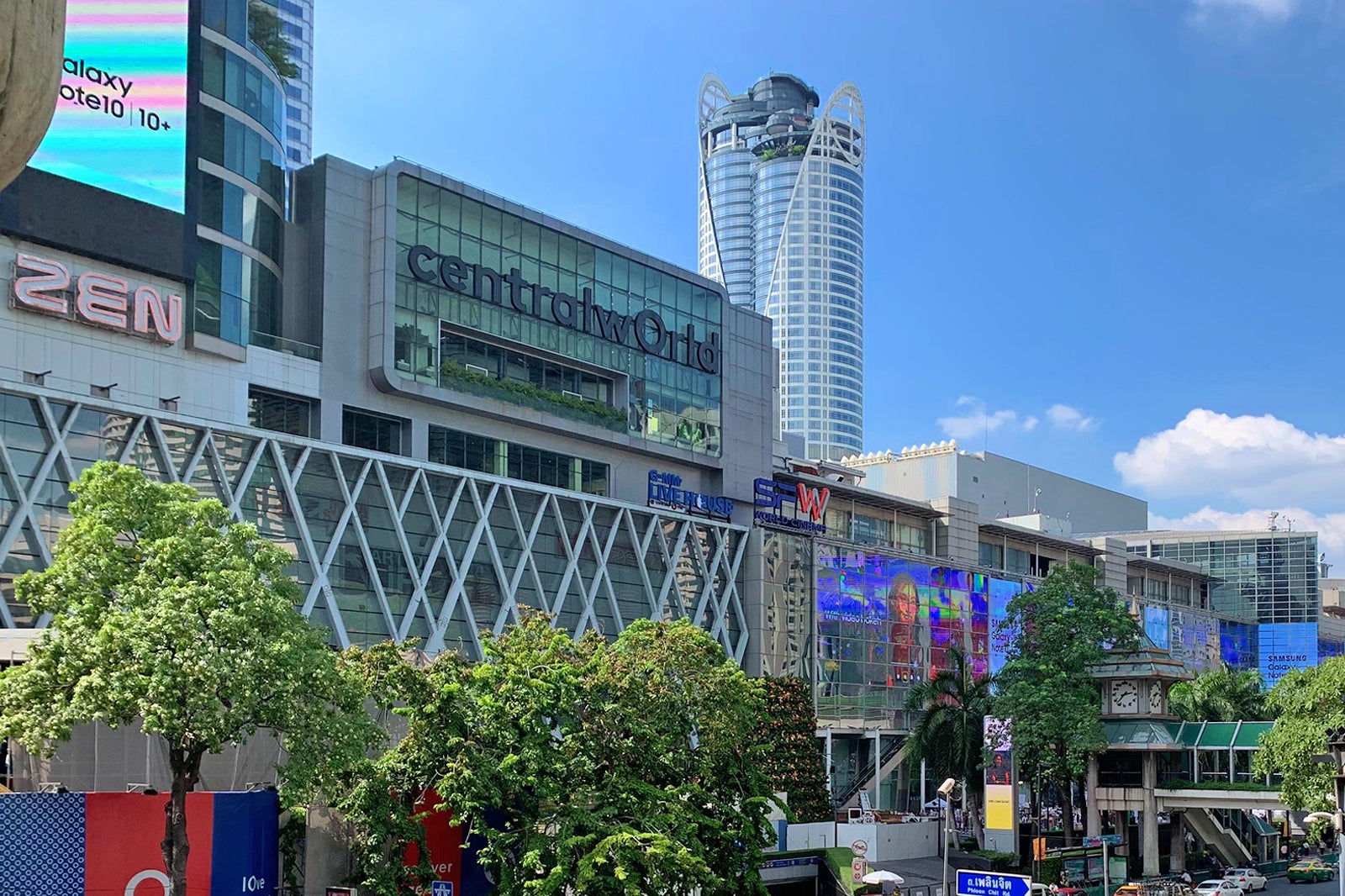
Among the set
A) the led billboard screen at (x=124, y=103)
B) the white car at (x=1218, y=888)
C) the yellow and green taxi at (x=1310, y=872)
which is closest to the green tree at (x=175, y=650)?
the led billboard screen at (x=124, y=103)

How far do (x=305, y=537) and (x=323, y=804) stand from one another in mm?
23727

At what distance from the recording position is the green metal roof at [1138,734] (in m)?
73.9

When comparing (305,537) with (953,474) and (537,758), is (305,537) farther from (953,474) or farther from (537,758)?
(953,474)

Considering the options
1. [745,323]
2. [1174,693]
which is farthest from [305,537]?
[1174,693]

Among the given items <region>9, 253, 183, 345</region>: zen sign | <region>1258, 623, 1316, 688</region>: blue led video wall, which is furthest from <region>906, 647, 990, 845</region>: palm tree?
<region>1258, 623, 1316, 688</region>: blue led video wall

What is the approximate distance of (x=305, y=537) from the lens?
61.2 m

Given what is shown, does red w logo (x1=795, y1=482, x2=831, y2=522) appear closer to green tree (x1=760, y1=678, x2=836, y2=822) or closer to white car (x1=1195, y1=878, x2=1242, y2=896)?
green tree (x1=760, y1=678, x2=836, y2=822)

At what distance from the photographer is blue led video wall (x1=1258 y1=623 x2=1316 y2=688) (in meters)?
146

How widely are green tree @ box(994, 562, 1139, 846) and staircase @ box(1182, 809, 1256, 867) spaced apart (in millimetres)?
9206

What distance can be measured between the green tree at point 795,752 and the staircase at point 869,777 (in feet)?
30.5

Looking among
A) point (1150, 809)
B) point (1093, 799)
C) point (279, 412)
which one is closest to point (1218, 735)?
point (1150, 809)

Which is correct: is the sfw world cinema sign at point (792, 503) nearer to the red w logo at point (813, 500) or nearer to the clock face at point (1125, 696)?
the red w logo at point (813, 500)

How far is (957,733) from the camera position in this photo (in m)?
74.1

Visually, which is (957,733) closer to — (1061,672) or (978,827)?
(978,827)
